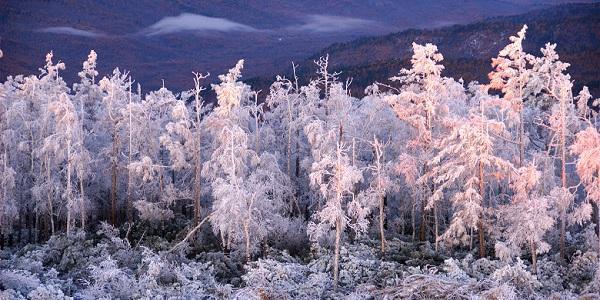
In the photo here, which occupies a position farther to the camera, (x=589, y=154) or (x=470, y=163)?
(x=470, y=163)

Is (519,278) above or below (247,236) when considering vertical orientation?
below

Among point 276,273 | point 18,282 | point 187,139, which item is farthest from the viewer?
point 187,139

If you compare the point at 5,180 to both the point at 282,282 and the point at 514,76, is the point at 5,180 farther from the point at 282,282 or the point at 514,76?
the point at 514,76

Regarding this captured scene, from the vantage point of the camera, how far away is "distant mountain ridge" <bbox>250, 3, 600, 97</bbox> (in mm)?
121250

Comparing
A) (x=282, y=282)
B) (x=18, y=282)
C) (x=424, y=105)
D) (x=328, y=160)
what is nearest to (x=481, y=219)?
(x=424, y=105)

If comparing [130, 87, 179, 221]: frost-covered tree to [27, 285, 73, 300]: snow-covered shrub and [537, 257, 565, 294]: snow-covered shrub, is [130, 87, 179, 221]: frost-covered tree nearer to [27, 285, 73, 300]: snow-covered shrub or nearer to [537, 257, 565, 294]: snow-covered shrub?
[27, 285, 73, 300]: snow-covered shrub

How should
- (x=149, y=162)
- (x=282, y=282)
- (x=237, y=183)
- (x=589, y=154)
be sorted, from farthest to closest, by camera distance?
1. (x=149, y=162)
2. (x=237, y=183)
3. (x=282, y=282)
4. (x=589, y=154)

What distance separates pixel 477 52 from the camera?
610ft

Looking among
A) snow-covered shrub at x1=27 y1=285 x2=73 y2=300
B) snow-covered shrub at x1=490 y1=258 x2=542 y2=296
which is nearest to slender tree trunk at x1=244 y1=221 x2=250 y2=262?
snow-covered shrub at x1=27 y1=285 x2=73 y2=300

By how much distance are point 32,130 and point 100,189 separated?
6703mm

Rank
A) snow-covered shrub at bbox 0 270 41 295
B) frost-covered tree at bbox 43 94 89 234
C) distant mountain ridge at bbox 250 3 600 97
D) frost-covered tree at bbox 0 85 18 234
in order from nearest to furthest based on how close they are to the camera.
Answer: snow-covered shrub at bbox 0 270 41 295
frost-covered tree at bbox 0 85 18 234
frost-covered tree at bbox 43 94 89 234
distant mountain ridge at bbox 250 3 600 97

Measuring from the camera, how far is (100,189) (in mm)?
39781

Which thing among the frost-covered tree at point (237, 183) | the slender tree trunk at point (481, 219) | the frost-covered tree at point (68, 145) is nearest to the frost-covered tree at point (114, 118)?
the frost-covered tree at point (68, 145)

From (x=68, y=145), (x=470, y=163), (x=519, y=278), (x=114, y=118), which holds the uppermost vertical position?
(x=114, y=118)
